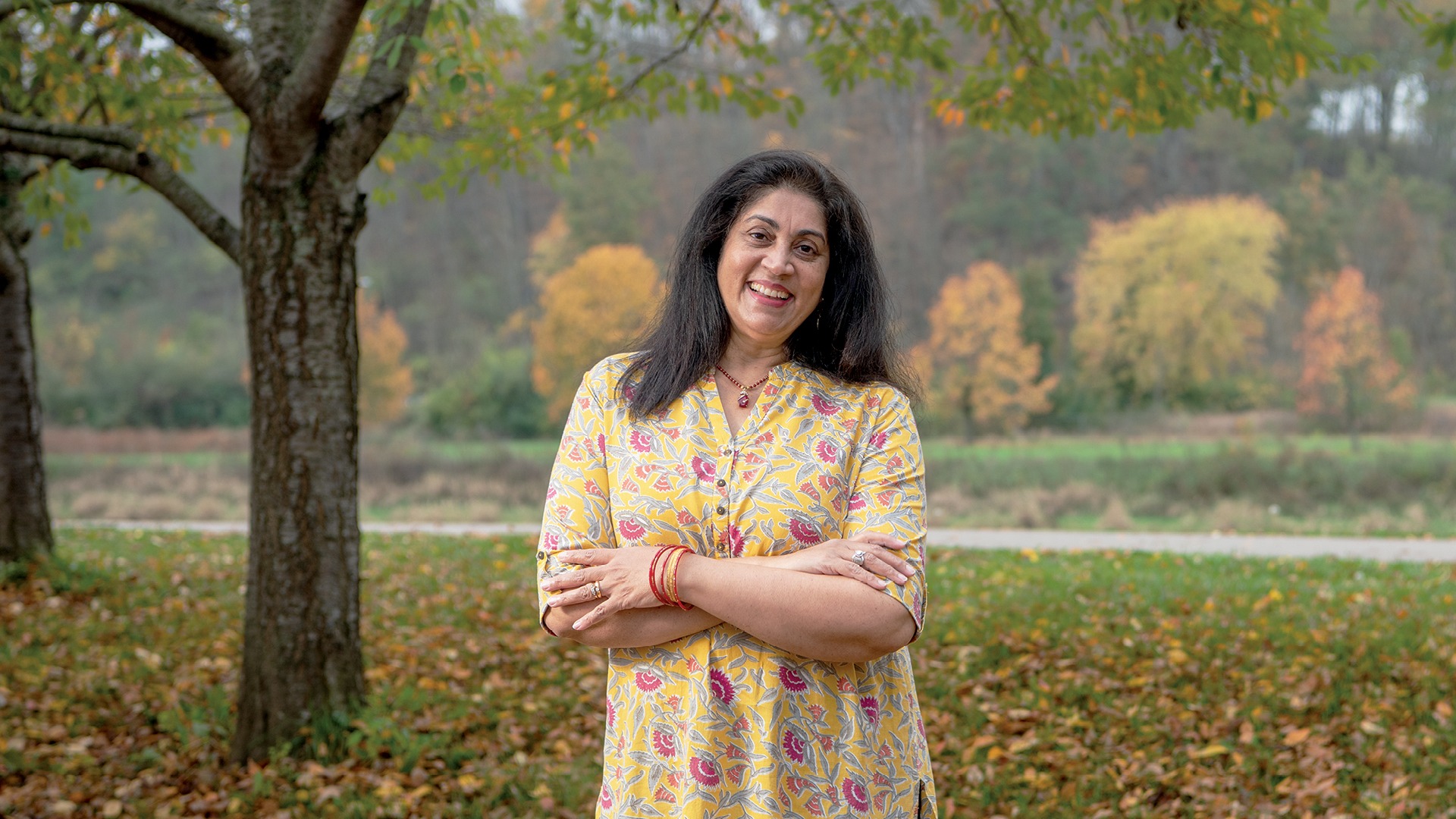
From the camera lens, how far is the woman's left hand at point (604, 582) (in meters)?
1.96

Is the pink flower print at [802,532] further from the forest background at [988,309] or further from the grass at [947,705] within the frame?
the forest background at [988,309]

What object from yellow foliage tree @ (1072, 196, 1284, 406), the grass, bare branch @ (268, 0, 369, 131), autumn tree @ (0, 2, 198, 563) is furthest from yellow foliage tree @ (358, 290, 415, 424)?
bare branch @ (268, 0, 369, 131)

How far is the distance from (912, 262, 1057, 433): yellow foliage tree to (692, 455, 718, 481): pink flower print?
99.5 ft

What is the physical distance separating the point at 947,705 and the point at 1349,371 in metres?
27.4

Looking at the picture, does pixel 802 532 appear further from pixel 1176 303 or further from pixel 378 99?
pixel 1176 303

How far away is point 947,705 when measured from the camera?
5402 millimetres

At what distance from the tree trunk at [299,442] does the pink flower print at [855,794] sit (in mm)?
3312

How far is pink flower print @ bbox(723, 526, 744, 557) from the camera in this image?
202cm

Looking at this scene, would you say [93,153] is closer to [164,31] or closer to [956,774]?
[164,31]

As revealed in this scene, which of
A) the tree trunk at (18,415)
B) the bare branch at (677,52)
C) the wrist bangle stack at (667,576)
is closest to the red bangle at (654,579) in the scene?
the wrist bangle stack at (667,576)

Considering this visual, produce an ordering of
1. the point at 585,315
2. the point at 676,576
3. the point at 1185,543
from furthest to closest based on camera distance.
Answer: the point at 585,315 < the point at 1185,543 < the point at 676,576

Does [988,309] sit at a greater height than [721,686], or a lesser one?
greater

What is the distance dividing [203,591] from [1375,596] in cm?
894

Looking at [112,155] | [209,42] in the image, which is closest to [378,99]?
[209,42]
